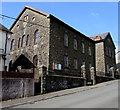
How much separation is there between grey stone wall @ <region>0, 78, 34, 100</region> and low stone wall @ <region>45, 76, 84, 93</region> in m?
1.83

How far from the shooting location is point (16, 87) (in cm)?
1112

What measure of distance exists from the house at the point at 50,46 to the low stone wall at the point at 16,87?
10.4ft

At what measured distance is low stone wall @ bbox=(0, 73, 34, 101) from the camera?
34.1 ft

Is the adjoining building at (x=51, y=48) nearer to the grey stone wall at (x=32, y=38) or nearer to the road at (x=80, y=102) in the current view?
the grey stone wall at (x=32, y=38)

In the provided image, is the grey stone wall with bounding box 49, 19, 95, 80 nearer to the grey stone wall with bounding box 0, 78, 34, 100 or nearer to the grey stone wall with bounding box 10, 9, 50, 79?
the grey stone wall with bounding box 10, 9, 50, 79

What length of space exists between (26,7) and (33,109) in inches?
767

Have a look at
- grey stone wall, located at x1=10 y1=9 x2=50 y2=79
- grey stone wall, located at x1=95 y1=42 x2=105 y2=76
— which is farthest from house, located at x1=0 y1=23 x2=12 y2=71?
grey stone wall, located at x1=95 y1=42 x2=105 y2=76

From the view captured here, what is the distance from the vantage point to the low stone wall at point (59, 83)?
1356 centimetres

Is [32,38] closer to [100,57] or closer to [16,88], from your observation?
[16,88]

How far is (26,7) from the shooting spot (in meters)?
23.5

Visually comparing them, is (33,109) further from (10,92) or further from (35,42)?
(35,42)

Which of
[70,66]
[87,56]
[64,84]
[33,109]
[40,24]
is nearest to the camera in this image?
[33,109]

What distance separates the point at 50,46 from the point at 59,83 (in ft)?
19.7

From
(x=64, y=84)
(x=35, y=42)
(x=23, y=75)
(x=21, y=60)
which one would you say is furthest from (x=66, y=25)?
(x=23, y=75)
